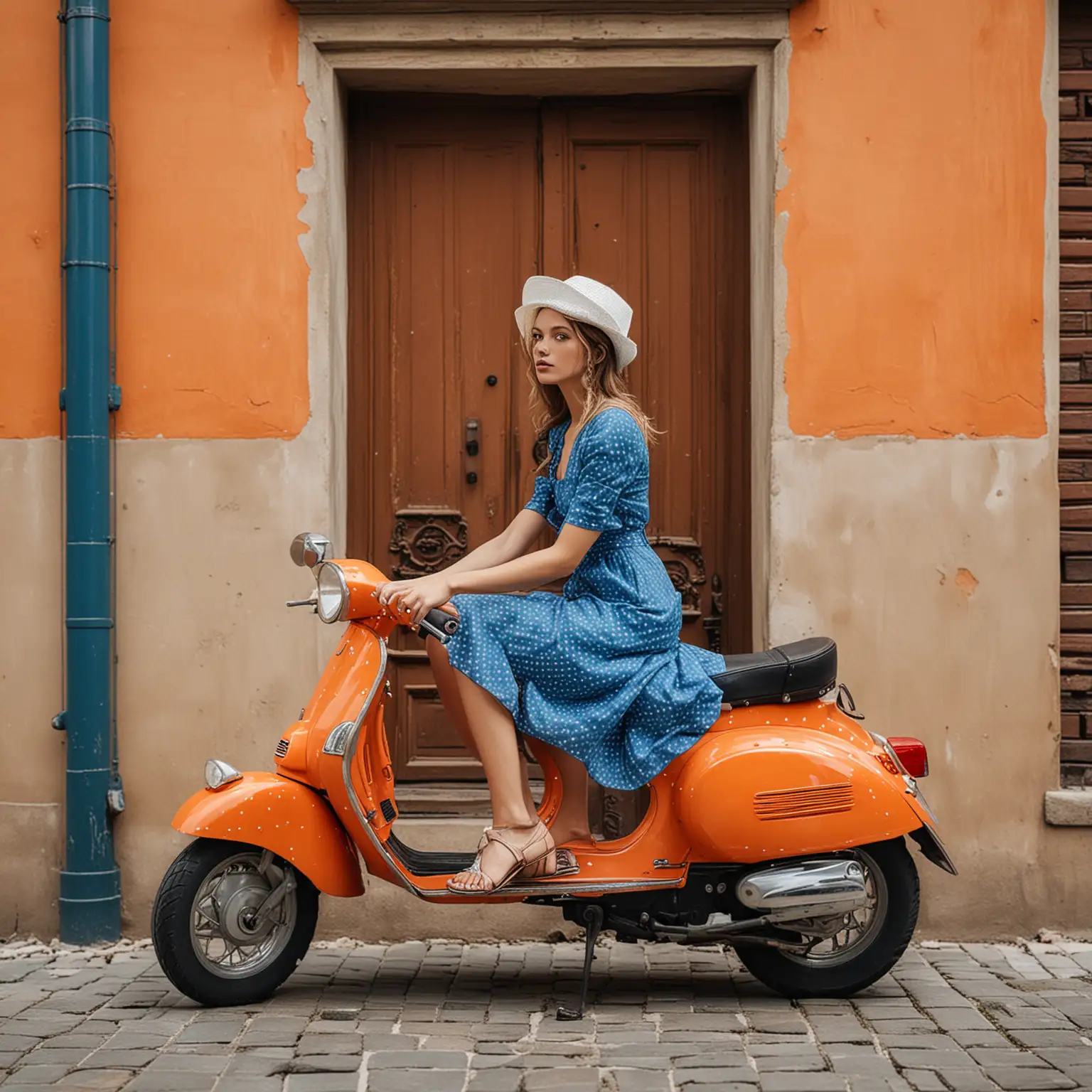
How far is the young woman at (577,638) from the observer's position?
4266 mm

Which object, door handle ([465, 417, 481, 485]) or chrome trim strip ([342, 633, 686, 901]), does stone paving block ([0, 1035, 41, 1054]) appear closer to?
chrome trim strip ([342, 633, 686, 901])

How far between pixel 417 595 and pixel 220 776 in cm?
→ 81

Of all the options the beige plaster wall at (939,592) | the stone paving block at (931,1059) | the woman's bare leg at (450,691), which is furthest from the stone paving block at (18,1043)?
the beige plaster wall at (939,592)

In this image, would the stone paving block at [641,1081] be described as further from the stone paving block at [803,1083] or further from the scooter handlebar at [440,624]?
the scooter handlebar at [440,624]

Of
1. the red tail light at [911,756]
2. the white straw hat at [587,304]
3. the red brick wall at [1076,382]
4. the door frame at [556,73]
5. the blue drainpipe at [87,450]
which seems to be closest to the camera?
the white straw hat at [587,304]

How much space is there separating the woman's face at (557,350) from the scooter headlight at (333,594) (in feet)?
2.91

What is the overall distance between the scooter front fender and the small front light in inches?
0.5

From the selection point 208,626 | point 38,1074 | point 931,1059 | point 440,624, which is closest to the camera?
point 38,1074

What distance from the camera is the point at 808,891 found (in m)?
4.29

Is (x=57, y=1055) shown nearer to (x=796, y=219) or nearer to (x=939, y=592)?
(x=939, y=592)

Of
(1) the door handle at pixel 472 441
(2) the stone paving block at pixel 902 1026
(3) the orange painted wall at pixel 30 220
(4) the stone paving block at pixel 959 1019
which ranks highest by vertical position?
(3) the orange painted wall at pixel 30 220

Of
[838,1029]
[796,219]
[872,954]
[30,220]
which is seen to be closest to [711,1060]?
[838,1029]

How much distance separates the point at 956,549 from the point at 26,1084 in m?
3.63

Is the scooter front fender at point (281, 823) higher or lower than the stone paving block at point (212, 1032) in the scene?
higher
